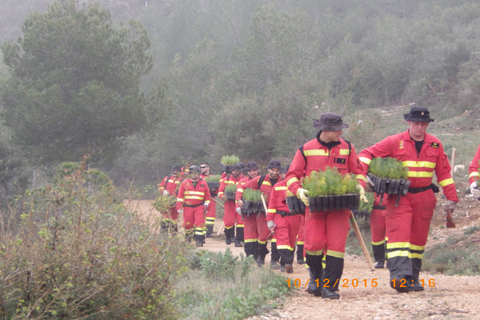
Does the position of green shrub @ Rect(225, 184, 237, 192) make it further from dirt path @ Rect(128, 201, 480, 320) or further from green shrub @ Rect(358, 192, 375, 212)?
dirt path @ Rect(128, 201, 480, 320)

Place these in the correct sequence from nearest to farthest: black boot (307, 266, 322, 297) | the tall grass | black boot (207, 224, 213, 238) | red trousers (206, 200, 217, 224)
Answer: the tall grass
black boot (307, 266, 322, 297)
red trousers (206, 200, 217, 224)
black boot (207, 224, 213, 238)

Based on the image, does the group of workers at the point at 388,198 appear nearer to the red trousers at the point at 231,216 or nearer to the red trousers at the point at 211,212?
the red trousers at the point at 231,216

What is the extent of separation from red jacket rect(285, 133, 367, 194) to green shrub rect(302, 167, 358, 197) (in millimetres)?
353

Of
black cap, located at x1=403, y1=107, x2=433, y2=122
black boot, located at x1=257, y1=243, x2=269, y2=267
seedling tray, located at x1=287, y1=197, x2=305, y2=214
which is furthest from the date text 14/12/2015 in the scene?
black boot, located at x1=257, y1=243, x2=269, y2=267

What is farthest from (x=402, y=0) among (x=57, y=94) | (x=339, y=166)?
(x=339, y=166)

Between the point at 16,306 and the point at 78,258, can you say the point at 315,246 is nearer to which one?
the point at 78,258

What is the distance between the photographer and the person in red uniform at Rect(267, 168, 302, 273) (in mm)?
9734

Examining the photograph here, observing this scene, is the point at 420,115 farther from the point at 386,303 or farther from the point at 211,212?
the point at 211,212

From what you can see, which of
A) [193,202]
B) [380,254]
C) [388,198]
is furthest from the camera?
[193,202]

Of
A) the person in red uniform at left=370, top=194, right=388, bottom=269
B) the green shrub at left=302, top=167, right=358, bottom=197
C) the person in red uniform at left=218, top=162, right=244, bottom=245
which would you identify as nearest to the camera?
the green shrub at left=302, top=167, right=358, bottom=197

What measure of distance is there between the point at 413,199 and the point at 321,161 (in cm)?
129

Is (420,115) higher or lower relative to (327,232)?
higher

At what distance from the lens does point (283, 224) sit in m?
9.73

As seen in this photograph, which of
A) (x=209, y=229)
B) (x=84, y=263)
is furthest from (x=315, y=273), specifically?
(x=209, y=229)
